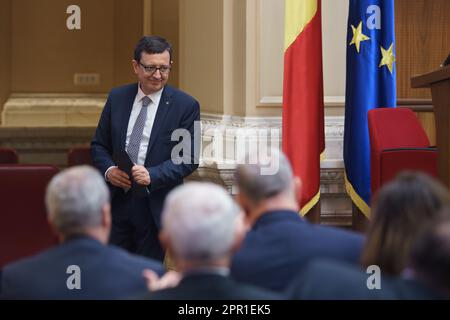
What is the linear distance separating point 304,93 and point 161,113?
152cm

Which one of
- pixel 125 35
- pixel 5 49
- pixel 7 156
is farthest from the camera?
pixel 125 35

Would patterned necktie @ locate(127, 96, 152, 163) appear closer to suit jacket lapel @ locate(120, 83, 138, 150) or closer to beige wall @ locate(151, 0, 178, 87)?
suit jacket lapel @ locate(120, 83, 138, 150)

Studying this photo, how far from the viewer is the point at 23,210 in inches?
211

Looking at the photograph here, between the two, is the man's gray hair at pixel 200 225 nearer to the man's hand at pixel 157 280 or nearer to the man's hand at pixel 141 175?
the man's hand at pixel 157 280

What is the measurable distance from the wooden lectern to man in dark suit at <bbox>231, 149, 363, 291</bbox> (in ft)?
7.00

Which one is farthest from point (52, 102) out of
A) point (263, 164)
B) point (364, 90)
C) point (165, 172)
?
point (263, 164)

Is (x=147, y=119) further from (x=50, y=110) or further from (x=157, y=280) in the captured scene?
(x=50, y=110)

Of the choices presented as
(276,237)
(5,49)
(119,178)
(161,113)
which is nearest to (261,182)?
(276,237)

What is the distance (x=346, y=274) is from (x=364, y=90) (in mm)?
3912

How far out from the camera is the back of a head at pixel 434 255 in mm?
2361

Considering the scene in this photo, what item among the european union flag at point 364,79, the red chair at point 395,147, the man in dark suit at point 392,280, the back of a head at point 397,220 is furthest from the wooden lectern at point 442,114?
the man in dark suit at point 392,280
